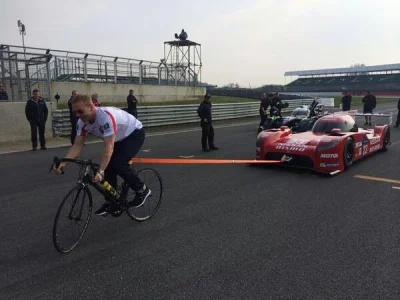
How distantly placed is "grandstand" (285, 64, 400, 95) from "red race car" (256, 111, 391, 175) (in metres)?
71.9

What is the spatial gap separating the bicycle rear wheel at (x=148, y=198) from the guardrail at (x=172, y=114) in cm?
947

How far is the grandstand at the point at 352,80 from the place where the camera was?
3147 inches

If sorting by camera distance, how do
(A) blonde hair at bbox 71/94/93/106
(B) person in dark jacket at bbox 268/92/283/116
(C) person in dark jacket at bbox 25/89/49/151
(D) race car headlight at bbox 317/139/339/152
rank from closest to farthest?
(A) blonde hair at bbox 71/94/93/106 < (D) race car headlight at bbox 317/139/339/152 < (C) person in dark jacket at bbox 25/89/49/151 < (B) person in dark jacket at bbox 268/92/283/116

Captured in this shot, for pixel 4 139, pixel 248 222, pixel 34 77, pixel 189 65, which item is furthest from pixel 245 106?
pixel 248 222

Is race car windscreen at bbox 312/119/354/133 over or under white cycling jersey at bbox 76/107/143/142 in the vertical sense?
under

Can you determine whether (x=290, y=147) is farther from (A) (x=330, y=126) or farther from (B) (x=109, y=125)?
(B) (x=109, y=125)

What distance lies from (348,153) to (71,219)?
239 inches

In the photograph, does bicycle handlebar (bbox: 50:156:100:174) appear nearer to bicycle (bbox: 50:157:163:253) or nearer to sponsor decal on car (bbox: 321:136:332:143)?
bicycle (bbox: 50:157:163:253)

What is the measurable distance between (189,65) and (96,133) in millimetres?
25750

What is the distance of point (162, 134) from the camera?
47.7ft

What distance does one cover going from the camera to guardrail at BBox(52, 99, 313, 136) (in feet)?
44.2

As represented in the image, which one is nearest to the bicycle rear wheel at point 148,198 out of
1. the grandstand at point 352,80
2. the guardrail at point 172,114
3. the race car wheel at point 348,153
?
the race car wheel at point 348,153

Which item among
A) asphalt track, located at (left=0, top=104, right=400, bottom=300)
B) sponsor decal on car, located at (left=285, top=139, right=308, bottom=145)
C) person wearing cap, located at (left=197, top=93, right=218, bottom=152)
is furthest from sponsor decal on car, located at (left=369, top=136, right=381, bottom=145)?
person wearing cap, located at (left=197, top=93, right=218, bottom=152)

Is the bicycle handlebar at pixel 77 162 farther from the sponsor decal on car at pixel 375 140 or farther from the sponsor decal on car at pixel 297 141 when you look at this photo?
the sponsor decal on car at pixel 375 140
